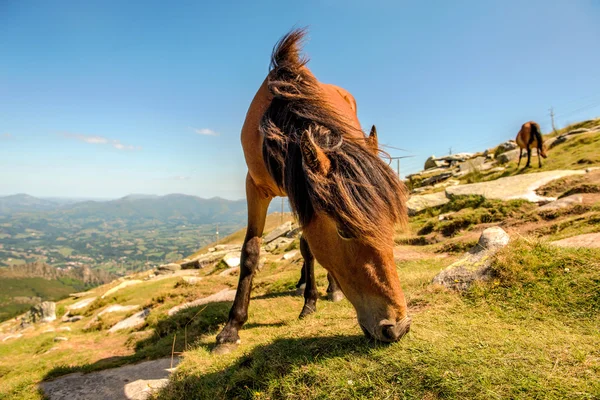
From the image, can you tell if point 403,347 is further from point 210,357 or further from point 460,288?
point 210,357

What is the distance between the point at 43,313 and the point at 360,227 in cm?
2186

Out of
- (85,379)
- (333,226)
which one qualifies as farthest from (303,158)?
(85,379)

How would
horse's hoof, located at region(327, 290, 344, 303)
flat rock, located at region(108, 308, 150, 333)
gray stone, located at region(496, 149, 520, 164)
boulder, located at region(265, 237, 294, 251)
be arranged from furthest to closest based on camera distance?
gray stone, located at region(496, 149, 520, 164), boulder, located at region(265, 237, 294, 251), flat rock, located at region(108, 308, 150, 333), horse's hoof, located at region(327, 290, 344, 303)

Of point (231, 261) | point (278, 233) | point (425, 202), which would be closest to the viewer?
point (425, 202)

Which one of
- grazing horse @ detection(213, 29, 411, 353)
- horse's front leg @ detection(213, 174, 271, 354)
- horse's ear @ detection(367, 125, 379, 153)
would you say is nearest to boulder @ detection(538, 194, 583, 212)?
horse's ear @ detection(367, 125, 379, 153)

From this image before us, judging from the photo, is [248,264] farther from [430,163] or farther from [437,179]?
[430,163]

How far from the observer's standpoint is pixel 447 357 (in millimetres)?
2457

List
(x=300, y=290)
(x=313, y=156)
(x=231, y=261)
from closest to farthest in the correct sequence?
(x=313, y=156), (x=300, y=290), (x=231, y=261)

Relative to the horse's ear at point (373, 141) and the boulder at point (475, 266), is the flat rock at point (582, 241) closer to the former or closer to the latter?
the boulder at point (475, 266)

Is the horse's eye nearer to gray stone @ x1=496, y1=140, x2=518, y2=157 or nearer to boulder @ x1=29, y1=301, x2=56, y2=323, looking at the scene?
boulder @ x1=29, y1=301, x2=56, y2=323

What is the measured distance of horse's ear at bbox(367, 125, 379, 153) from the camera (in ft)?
11.6

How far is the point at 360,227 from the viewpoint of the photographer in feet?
8.78

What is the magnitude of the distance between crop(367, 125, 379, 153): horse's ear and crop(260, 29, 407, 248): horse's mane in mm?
151

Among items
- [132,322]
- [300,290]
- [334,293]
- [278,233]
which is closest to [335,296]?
[334,293]
